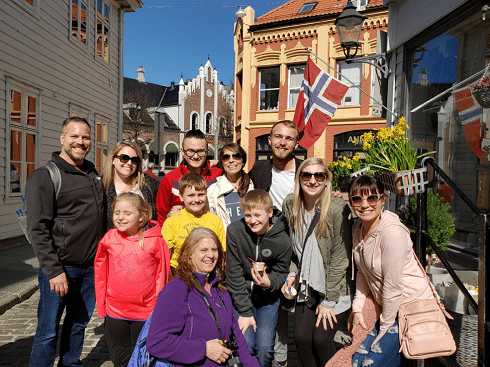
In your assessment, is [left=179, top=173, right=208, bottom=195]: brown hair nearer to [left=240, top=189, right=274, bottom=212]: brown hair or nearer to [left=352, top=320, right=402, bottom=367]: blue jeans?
[left=240, top=189, right=274, bottom=212]: brown hair

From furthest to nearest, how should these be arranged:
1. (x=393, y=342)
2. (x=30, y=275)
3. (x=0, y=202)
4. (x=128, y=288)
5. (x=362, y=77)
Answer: (x=362, y=77)
(x=0, y=202)
(x=30, y=275)
(x=128, y=288)
(x=393, y=342)

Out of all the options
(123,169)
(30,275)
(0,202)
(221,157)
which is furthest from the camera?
(0,202)

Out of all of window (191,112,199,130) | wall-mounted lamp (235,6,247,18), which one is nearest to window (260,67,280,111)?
wall-mounted lamp (235,6,247,18)

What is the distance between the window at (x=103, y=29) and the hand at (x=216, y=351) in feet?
41.6

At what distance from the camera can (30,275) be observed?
612 centimetres

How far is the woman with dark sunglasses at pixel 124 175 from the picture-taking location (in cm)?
321

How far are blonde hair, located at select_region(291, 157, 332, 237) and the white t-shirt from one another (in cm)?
46

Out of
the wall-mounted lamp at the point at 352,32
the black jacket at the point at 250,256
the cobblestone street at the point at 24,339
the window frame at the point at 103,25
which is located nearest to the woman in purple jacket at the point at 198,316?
the black jacket at the point at 250,256

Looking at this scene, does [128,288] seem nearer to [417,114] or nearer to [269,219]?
[269,219]

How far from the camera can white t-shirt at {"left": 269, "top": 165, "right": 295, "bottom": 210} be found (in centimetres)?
350

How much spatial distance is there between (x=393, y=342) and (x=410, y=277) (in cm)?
42

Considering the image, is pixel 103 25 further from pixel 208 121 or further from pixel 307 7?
pixel 208 121

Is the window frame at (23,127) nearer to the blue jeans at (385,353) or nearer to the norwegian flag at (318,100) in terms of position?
the norwegian flag at (318,100)

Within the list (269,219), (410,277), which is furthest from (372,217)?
(269,219)
